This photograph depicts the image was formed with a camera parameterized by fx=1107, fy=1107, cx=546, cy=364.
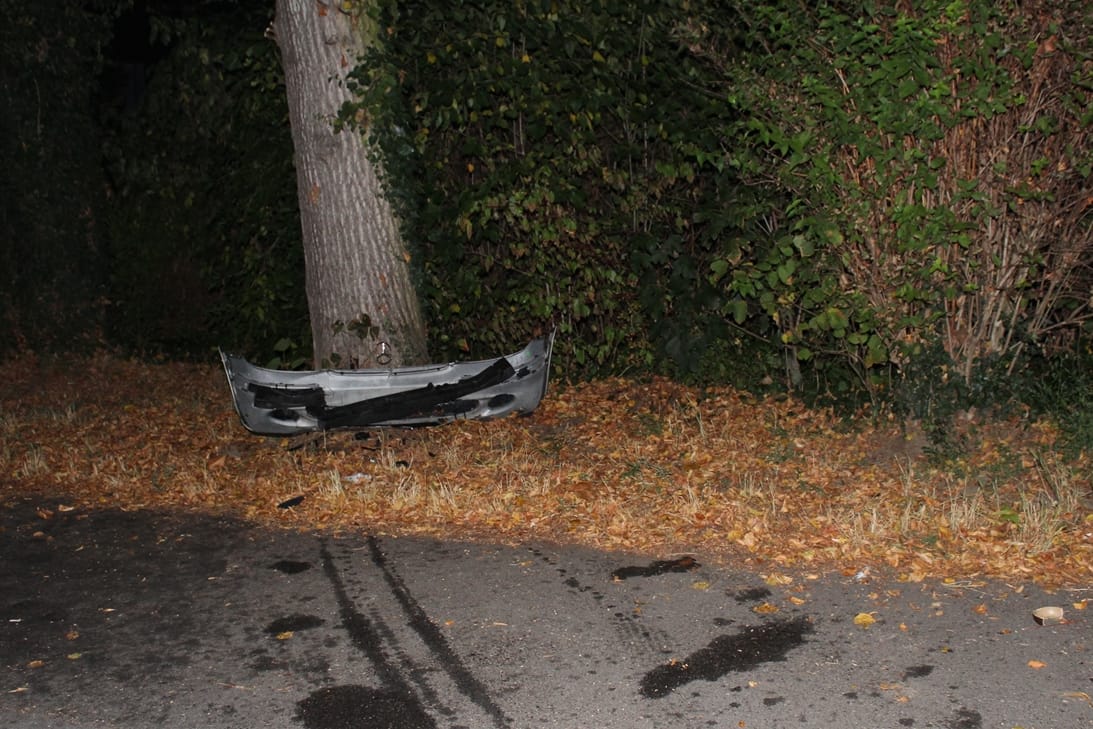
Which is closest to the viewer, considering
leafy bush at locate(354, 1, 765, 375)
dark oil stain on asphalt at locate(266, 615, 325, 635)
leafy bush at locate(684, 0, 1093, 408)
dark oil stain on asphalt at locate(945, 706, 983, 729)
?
dark oil stain on asphalt at locate(945, 706, 983, 729)

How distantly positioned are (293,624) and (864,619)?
103 inches

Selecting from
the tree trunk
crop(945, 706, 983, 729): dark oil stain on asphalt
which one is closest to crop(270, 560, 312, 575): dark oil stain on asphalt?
the tree trunk

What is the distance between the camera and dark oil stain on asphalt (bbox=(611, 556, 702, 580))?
570 cm

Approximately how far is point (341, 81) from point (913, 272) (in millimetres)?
4527

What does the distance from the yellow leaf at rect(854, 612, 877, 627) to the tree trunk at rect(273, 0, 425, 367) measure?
15.8ft

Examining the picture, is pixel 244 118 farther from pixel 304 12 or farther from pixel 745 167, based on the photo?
pixel 745 167

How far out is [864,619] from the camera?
496 cm

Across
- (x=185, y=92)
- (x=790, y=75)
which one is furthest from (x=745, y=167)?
(x=185, y=92)

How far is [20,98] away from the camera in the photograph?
1327cm

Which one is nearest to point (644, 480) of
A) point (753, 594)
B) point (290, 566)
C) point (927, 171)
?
point (753, 594)

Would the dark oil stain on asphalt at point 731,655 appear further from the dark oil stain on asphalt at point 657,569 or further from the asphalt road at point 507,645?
the dark oil stain on asphalt at point 657,569

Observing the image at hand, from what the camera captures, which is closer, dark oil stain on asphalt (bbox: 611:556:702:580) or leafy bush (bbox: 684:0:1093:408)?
dark oil stain on asphalt (bbox: 611:556:702:580)

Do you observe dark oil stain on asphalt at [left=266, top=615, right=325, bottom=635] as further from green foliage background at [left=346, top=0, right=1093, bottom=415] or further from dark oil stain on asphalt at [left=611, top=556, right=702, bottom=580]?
green foliage background at [left=346, top=0, right=1093, bottom=415]

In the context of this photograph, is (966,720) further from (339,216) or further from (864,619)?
(339,216)
